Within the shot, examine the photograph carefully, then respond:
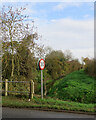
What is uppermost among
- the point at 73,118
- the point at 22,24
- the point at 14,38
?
the point at 22,24

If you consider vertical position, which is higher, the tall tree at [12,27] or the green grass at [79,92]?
the tall tree at [12,27]

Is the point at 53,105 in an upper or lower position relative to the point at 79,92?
lower

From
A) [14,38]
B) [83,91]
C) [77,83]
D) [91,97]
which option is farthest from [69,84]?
[14,38]

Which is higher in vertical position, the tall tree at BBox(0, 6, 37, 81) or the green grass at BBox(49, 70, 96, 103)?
the tall tree at BBox(0, 6, 37, 81)

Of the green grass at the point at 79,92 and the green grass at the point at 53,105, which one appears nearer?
the green grass at the point at 53,105

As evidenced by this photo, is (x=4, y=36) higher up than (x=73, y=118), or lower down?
higher up

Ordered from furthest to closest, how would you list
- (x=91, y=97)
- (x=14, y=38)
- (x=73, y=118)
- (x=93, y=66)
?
(x=93, y=66), (x=14, y=38), (x=91, y=97), (x=73, y=118)

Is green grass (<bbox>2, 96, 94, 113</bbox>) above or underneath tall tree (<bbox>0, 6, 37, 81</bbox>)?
underneath

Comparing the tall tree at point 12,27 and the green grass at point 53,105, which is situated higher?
the tall tree at point 12,27

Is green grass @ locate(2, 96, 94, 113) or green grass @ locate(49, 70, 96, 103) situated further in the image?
green grass @ locate(49, 70, 96, 103)

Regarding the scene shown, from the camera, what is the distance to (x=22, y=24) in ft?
Answer: 43.4

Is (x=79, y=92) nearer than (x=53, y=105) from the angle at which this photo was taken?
No

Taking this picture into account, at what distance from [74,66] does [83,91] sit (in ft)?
30.4

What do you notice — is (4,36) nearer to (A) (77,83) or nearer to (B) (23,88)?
(B) (23,88)
